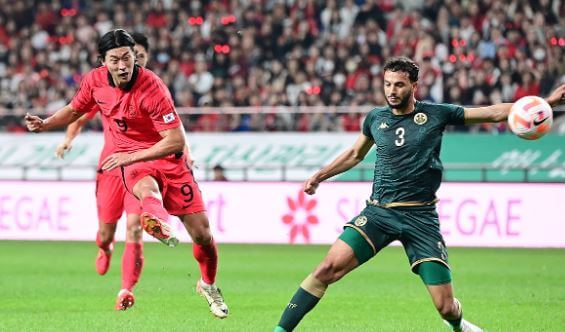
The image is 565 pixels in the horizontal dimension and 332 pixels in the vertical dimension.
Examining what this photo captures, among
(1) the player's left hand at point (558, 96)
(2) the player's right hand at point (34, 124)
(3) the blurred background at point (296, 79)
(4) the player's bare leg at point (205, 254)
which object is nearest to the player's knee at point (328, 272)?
(1) the player's left hand at point (558, 96)

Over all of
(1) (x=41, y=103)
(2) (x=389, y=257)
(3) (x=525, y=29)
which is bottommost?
(2) (x=389, y=257)

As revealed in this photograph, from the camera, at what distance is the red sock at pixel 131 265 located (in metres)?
9.84

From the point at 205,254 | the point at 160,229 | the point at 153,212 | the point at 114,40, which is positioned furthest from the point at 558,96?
the point at 205,254

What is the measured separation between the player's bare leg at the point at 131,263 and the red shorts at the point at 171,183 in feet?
2.02

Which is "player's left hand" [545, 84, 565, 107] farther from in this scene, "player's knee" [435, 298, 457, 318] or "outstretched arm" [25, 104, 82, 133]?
"outstretched arm" [25, 104, 82, 133]

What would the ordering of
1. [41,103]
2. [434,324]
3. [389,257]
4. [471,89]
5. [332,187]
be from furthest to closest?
[41,103] → [471,89] → [332,187] → [389,257] → [434,324]

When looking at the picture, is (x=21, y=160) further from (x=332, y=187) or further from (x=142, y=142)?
(x=142, y=142)

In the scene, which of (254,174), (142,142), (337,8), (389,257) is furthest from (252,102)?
(142,142)

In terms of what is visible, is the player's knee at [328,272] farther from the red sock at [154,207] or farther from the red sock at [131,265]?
the red sock at [131,265]

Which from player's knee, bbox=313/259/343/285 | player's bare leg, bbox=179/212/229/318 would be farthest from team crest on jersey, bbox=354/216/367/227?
player's bare leg, bbox=179/212/229/318

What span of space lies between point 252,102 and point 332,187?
3.48m

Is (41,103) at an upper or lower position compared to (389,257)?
upper

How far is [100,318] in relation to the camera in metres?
9.67

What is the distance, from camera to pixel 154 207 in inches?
348
